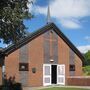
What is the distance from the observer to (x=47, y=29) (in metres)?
46.1

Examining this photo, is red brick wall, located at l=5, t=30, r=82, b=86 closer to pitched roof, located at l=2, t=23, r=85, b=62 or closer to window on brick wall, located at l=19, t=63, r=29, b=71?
window on brick wall, located at l=19, t=63, r=29, b=71

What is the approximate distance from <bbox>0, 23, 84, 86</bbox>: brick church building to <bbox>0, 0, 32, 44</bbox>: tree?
11.3 meters

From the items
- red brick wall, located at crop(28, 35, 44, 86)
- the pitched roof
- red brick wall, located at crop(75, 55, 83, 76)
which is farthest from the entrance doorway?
the pitched roof

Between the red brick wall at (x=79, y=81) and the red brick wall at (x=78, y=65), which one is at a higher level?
the red brick wall at (x=78, y=65)

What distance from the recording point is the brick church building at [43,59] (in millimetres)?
43844

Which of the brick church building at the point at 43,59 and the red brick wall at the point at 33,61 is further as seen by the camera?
the brick church building at the point at 43,59

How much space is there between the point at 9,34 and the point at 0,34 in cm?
78

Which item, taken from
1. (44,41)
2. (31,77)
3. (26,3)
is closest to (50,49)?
(44,41)

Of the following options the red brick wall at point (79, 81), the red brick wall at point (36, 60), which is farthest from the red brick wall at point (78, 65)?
the red brick wall at point (36, 60)

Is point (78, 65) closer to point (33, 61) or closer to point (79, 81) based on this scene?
point (79, 81)

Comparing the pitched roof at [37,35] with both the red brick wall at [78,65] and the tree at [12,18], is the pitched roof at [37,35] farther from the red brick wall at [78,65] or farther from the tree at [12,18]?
the tree at [12,18]

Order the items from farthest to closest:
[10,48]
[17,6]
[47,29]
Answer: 1. [47,29]
2. [10,48]
3. [17,6]

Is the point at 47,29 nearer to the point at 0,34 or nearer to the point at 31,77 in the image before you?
the point at 31,77

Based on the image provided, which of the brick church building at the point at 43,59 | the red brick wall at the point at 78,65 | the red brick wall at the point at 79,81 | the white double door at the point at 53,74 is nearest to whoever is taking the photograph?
the brick church building at the point at 43,59
